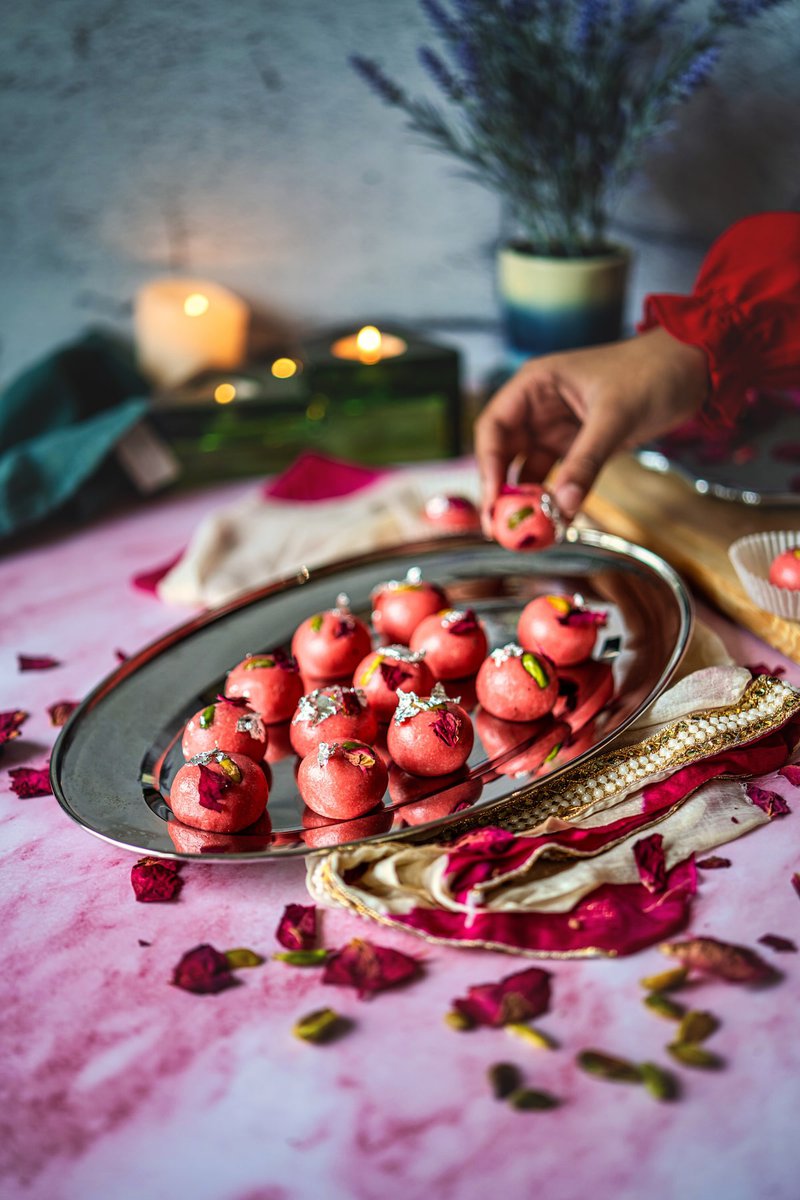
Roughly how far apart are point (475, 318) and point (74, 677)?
928 millimetres

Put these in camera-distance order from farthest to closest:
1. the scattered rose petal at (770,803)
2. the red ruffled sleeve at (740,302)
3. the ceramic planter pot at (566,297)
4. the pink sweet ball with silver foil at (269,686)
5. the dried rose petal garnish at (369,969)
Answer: the ceramic planter pot at (566,297) → the red ruffled sleeve at (740,302) → the pink sweet ball with silver foil at (269,686) → the scattered rose petal at (770,803) → the dried rose petal garnish at (369,969)

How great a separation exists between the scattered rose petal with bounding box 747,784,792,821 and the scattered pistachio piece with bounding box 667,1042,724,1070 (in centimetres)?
21

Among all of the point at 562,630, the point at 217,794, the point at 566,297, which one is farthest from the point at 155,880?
the point at 566,297

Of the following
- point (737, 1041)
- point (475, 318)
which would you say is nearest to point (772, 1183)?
point (737, 1041)

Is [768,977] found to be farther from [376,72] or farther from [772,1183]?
[376,72]

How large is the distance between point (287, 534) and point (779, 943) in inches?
29.6

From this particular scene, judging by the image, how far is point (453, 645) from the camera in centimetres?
87

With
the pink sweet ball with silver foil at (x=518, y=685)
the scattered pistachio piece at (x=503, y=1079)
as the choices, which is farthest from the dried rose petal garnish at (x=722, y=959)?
the pink sweet ball with silver foil at (x=518, y=685)

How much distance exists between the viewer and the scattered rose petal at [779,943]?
62 centimetres

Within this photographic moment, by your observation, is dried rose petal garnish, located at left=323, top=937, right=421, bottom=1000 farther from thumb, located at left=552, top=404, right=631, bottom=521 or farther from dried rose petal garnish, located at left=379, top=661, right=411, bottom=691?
thumb, located at left=552, top=404, right=631, bottom=521

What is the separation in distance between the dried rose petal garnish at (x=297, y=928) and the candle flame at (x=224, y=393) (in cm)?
87

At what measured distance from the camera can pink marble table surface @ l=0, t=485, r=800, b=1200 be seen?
0.51 m

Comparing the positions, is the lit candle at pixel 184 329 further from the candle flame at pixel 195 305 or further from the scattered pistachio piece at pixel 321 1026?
the scattered pistachio piece at pixel 321 1026

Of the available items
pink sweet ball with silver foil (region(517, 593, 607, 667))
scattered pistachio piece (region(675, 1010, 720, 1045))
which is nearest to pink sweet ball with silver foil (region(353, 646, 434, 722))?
pink sweet ball with silver foil (region(517, 593, 607, 667))
